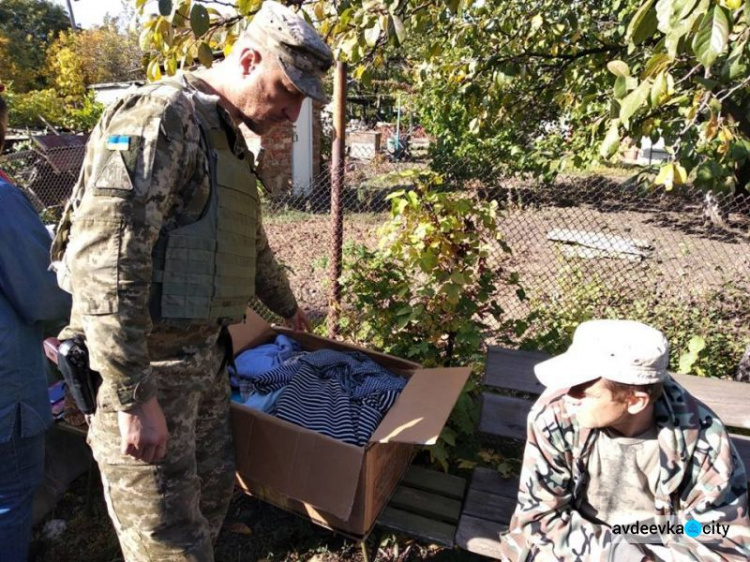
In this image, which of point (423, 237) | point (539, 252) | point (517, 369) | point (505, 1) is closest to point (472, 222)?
point (423, 237)

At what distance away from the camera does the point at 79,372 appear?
1504 millimetres

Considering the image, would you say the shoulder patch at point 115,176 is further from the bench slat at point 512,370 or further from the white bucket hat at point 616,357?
the bench slat at point 512,370

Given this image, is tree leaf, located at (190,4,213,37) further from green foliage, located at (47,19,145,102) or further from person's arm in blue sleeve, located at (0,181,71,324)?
green foliage, located at (47,19,145,102)

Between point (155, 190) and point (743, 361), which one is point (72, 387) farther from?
point (743, 361)

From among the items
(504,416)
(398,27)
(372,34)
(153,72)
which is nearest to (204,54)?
(153,72)

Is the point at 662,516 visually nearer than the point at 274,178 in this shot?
Yes

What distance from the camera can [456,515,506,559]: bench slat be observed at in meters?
1.94

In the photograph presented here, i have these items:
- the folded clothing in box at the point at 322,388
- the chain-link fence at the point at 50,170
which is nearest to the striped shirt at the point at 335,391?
the folded clothing in box at the point at 322,388

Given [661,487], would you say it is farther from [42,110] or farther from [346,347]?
[42,110]

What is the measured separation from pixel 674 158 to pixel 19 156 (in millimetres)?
7110

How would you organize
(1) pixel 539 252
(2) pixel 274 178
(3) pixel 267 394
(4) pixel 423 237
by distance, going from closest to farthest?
1. (3) pixel 267 394
2. (4) pixel 423 237
3. (1) pixel 539 252
4. (2) pixel 274 178

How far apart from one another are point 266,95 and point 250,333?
54.1 inches

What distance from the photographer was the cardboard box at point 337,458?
1.86 meters

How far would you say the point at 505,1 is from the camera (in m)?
4.20
